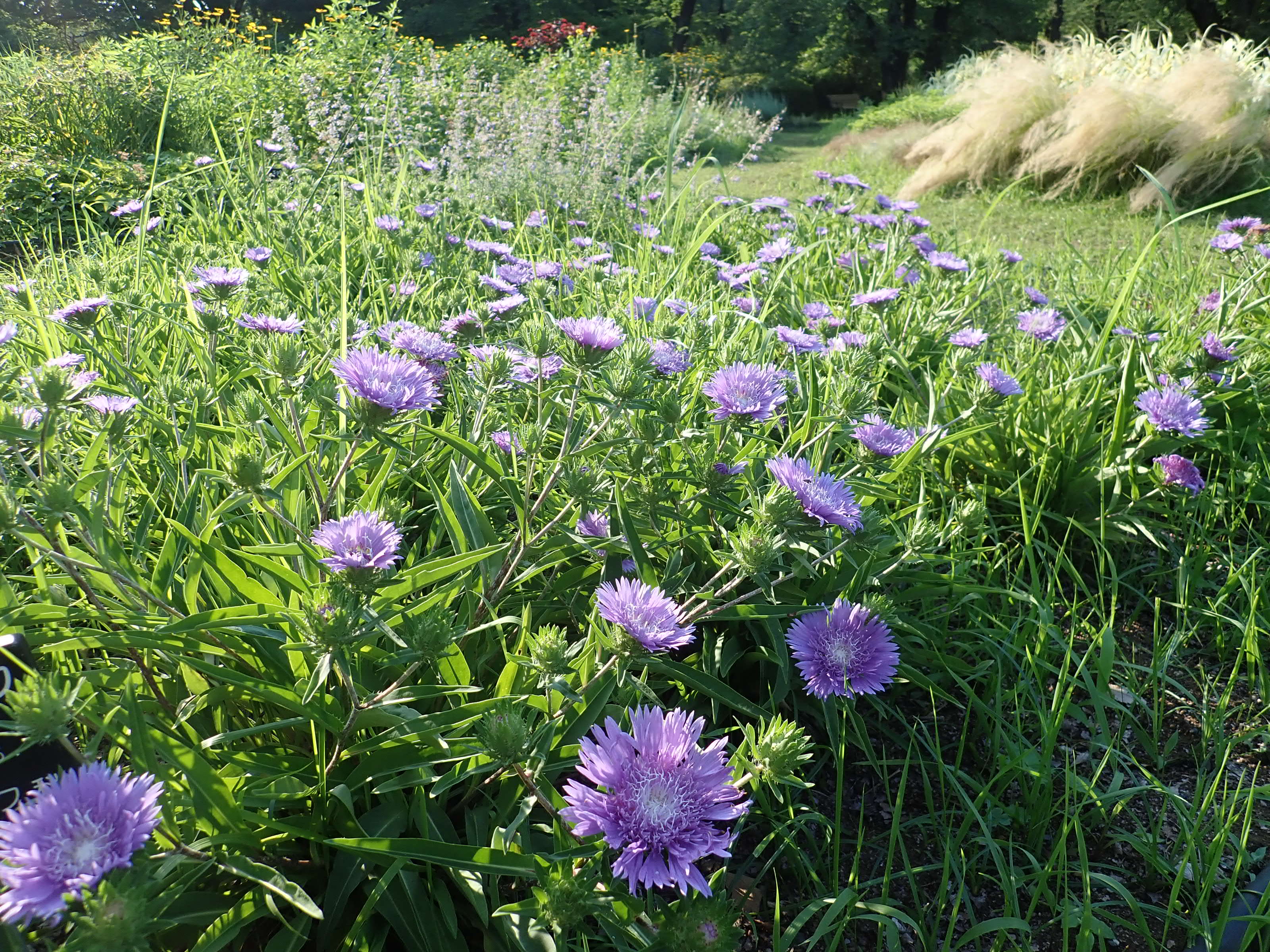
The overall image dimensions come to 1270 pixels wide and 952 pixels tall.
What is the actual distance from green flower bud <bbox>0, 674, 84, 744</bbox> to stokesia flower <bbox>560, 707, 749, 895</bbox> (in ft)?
1.53

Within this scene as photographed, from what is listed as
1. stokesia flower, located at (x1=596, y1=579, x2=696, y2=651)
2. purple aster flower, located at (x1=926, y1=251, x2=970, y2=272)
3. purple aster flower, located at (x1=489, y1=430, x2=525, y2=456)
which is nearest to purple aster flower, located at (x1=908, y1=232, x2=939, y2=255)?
purple aster flower, located at (x1=926, y1=251, x2=970, y2=272)

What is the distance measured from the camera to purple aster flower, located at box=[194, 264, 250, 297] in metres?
1.58

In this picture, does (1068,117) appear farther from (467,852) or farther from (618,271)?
(467,852)

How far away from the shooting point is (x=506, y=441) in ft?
4.99

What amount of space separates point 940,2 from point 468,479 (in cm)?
2870

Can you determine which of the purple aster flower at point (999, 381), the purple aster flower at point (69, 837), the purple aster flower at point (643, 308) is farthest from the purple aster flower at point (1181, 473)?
the purple aster flower at point (69, 837)

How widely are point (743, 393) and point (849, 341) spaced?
704 millimetres

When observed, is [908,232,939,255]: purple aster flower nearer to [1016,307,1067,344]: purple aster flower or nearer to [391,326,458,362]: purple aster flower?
[1016,307,1067,344]: purple aster flower

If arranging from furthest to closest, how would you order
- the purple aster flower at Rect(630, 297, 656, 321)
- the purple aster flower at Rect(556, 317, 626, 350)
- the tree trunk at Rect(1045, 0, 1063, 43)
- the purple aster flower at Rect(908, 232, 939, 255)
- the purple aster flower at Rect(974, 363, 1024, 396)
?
the tree trunk at Rect(1045, 0, 1063, 43) < the purple aster flower at Rect(908, 232, 939, 255) < the purple aster flower at Rect(630, 297, 656, 321) < the purple aster flower at Rect(974, 363, 1024, 396) < the purple aster flower at Rect(556, 317, 626, 350)

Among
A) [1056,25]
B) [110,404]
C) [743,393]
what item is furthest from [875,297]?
[1056,25]

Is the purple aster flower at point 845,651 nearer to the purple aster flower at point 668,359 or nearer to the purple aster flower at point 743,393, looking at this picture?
the purple aster flower at point 743,393

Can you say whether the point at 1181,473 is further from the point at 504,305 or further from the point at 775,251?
the point at 504,305

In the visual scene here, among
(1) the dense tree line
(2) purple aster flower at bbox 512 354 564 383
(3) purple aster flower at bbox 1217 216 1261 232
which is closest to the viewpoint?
(2) purple aster flower at bbox 512 354 564 383

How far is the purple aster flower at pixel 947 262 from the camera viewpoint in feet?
9.38
